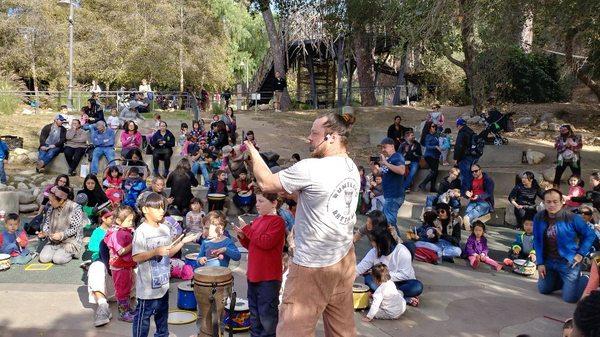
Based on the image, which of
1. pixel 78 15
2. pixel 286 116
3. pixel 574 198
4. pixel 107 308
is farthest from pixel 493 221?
pixel 78 15

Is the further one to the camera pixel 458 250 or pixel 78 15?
pixel 78 15

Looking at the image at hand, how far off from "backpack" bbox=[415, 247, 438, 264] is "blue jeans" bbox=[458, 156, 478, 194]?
Answer: 11.8ft

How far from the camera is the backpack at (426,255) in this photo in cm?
817

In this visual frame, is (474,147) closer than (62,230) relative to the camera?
No

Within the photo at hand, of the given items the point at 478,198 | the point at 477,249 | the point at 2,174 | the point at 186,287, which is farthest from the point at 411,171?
the point at 2,174

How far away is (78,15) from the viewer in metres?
30.1

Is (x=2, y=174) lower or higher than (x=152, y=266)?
lower

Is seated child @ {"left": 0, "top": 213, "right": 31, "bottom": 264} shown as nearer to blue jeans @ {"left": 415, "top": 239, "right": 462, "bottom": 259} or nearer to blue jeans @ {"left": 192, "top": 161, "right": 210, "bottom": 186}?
blue jeans @ {"left": 192, "top": 161, "right": 210, "bottom": 186}

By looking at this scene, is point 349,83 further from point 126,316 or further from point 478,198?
point 126,316

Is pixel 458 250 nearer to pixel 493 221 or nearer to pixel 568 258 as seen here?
pixel 568 258

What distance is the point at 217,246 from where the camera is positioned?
6.70 meters

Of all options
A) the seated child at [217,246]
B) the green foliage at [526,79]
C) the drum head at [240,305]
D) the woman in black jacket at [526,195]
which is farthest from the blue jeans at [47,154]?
the green foliage at [526,79]

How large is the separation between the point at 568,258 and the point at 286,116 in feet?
56.6

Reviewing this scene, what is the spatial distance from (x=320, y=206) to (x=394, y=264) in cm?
317
